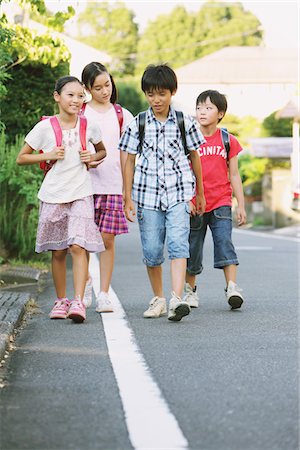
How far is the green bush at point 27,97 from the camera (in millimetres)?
14297

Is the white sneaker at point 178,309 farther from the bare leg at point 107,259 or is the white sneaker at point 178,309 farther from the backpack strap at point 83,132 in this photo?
the backpack strap at point 83,132

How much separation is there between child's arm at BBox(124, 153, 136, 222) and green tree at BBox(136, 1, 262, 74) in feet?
324

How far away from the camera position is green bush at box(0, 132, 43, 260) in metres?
13.1

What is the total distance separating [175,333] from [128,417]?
8.44 ft

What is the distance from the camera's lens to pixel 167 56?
108 meters

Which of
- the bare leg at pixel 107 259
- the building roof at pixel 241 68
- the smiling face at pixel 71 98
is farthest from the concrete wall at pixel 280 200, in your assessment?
the building roof at pixel 241 68

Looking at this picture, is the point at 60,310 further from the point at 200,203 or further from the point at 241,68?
the point at 241,68

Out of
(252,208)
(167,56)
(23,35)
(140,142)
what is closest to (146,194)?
(140,142)

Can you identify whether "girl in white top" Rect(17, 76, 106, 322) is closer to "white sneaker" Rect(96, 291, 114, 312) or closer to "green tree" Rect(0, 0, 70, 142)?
"white sneaker" Rect(96, 291, 114, 312)

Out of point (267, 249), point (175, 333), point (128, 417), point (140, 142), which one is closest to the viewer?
point (128, 417)

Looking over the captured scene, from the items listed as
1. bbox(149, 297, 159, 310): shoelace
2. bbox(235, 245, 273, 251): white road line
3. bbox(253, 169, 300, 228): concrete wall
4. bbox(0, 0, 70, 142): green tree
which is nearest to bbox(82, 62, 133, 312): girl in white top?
bbox(149, 297, 159, 310): shoelace

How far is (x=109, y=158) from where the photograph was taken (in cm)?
884

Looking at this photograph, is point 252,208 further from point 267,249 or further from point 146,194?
point 146,194

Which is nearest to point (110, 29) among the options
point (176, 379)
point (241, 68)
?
point (241, 68)
